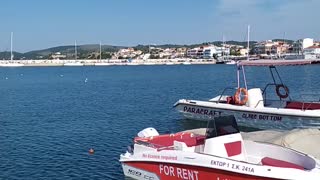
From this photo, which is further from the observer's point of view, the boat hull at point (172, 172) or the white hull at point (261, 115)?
the white hull at point (261, 115)

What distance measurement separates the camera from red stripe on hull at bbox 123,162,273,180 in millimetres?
13234

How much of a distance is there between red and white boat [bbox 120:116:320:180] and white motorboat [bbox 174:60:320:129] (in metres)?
10.2

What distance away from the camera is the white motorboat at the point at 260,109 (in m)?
24.8

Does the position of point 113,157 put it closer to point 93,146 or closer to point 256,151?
point 93,146

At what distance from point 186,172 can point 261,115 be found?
1282cm

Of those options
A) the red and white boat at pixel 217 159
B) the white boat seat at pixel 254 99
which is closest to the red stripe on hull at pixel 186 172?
the red and white boat at pixel 217 159

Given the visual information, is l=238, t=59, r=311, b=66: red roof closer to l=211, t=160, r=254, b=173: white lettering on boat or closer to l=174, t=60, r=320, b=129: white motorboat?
l=174, t=60, r=320, b=129: white motorboat

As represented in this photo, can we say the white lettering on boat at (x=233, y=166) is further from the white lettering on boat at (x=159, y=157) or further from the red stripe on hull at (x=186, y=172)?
the white lettering on boat at (x=159, y=157)

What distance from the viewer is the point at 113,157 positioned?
814 inches

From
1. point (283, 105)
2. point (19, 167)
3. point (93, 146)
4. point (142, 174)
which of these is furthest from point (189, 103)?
point (142, 174)

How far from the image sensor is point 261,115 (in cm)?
2603

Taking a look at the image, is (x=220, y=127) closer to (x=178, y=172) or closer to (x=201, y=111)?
(x=178, y=172)

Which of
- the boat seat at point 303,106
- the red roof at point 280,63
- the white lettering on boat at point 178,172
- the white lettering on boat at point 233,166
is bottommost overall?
the white lettering on boat at point 178,172

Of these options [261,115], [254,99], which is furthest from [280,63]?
[261,115]
